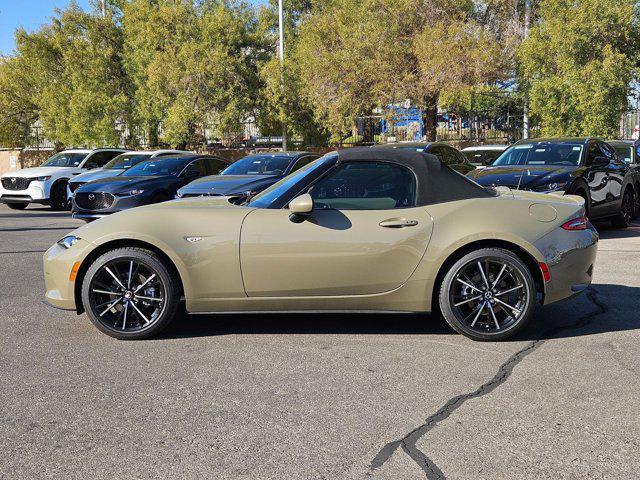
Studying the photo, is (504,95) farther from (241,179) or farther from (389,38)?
(241,179)

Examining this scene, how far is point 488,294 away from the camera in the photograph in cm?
567

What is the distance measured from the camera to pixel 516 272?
223 inches

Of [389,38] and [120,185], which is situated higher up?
[389,38]

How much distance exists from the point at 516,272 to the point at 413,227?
0.88 metres

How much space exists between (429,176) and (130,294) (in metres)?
2.57

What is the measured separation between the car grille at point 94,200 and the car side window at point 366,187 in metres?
8.43

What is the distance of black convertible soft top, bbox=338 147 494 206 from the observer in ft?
19.1

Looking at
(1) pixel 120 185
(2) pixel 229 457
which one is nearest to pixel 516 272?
(2) pixel 229 457

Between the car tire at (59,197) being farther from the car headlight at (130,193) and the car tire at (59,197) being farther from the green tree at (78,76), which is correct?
the green tree at (78,76)

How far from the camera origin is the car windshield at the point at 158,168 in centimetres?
1458

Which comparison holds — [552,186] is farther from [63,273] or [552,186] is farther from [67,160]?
[67,160]

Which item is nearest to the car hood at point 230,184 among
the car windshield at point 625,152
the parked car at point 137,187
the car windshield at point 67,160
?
the parked car at point 137,187

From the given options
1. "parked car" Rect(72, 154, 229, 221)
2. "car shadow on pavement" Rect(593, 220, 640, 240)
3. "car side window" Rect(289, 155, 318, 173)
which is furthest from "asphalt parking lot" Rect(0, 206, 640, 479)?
"car side window" Rect(289, 155, 318, 173)

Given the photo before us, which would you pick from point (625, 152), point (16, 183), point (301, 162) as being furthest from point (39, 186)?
point (625, 152)
